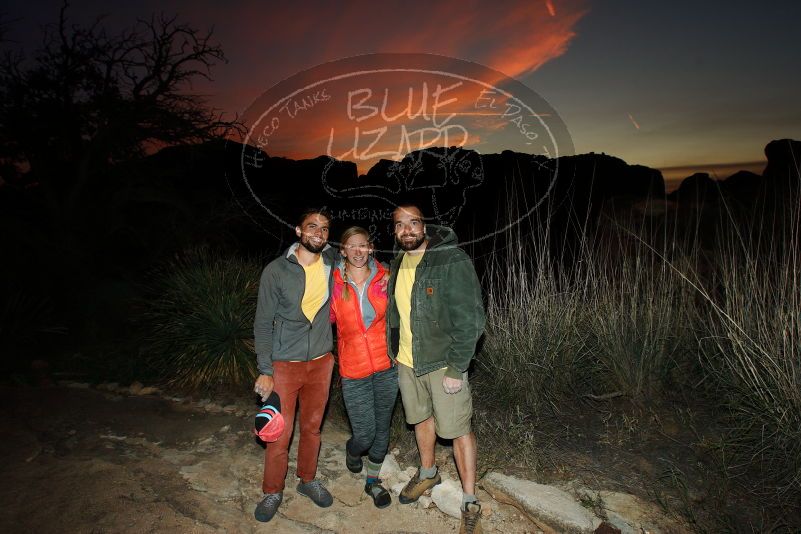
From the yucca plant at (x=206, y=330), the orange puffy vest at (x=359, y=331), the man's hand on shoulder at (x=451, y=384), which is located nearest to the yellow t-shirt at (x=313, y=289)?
the orange puffy vest at (x=359, y=331)

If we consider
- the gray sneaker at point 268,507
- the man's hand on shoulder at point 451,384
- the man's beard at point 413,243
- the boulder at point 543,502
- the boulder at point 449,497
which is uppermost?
the man's beard at point 413,243

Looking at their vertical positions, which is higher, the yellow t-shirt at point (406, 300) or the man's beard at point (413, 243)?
the man's beard at point (413, 243)

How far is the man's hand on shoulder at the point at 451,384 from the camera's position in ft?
9.51

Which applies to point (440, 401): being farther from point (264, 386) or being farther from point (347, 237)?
point (347, 237)

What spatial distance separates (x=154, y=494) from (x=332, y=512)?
1308 millimetres

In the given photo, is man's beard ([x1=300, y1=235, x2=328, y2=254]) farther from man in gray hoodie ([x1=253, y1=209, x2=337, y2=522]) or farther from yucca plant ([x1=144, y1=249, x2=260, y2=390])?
yucca plant ([x1=144, y1=249, x2=260, y2=390])

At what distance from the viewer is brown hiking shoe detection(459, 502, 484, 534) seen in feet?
9.85

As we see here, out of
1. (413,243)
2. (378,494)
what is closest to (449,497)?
(378,494)

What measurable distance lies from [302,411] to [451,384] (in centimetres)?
110

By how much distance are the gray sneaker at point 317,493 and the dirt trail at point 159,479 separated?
0.06 metres

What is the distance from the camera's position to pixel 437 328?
298cm

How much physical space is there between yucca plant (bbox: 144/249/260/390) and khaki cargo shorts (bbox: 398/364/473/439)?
9.68 ft

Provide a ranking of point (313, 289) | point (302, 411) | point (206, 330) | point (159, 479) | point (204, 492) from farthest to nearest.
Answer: point (206, 330), point (159, 479), point (204, 492), point (302, 411), point (313, 289)

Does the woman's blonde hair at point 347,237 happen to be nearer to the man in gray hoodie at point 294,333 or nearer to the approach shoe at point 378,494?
the man in gray hoodie at point 294,333
